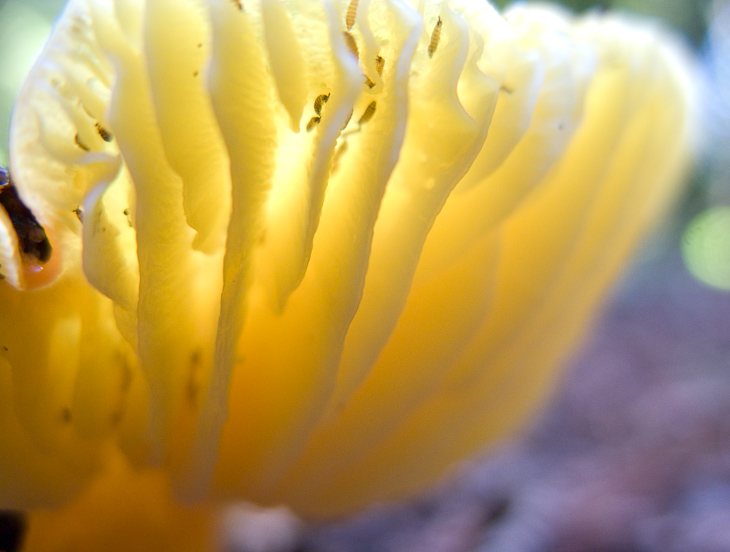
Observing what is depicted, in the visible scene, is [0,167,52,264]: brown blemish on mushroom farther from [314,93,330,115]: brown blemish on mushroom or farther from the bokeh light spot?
the bokeh light spot

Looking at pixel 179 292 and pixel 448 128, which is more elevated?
pixel 448 128

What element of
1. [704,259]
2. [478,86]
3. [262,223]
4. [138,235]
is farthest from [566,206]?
[704,259]

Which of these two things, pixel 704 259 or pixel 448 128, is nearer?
pixel 448 128

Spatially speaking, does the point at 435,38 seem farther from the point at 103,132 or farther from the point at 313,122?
the point at 103,132

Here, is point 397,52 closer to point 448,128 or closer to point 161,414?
point 448,128

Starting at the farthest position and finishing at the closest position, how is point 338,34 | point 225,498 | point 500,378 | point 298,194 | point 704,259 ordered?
point 704,259, point 500,378, point 225,498, point 298,194, point 338,34

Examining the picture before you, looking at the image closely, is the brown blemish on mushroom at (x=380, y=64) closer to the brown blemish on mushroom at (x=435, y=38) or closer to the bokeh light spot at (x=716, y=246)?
the brown blemish on mushroom at (x=435, y=38)

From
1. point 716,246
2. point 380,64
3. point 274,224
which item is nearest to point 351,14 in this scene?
point 380,64

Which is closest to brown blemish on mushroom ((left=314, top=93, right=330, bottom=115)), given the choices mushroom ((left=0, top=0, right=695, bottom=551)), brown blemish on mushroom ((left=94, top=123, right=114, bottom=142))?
mushroom ((left=0, top=0, right=695, bottom=551))

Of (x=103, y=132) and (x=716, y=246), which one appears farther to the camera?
(x=716, y=246)
